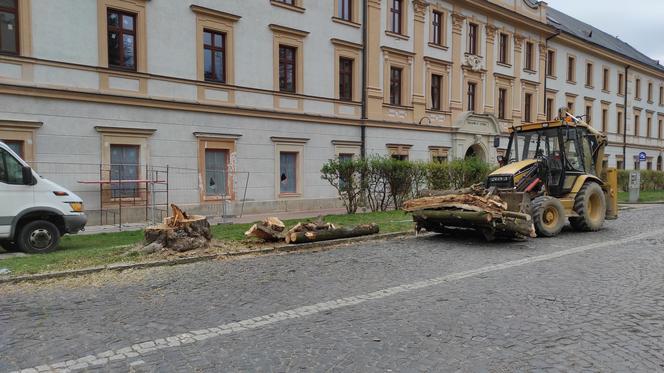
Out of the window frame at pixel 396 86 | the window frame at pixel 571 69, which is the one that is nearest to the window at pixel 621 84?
the window frame at pixel 571 69

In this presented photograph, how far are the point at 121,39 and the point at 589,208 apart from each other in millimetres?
15032

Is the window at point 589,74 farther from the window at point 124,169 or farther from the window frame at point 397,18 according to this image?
the window at point 124,169

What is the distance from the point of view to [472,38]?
91.1 feet

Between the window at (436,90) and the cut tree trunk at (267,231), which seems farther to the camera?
the window at (436,90)

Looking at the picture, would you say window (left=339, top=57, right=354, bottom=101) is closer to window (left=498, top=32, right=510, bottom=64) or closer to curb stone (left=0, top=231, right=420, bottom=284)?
curb stone (left=0, top=231, right=420, bottom=284)

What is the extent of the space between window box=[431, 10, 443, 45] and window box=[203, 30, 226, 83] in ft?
40.7

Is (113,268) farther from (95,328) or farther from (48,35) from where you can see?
(48,35)

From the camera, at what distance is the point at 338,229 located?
10391mm

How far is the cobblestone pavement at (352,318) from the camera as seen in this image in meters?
3.94

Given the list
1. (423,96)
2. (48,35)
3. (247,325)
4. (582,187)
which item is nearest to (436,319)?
(247,325)

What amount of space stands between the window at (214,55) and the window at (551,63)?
81.9 feet

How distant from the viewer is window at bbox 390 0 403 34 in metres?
23.6

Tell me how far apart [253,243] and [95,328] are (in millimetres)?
5042

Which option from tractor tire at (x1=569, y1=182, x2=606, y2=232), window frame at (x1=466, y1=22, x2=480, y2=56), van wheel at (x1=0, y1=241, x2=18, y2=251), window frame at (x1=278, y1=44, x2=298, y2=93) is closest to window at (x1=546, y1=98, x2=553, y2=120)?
window frame at (x1=466, y1=22, x2=480, y2=56)
